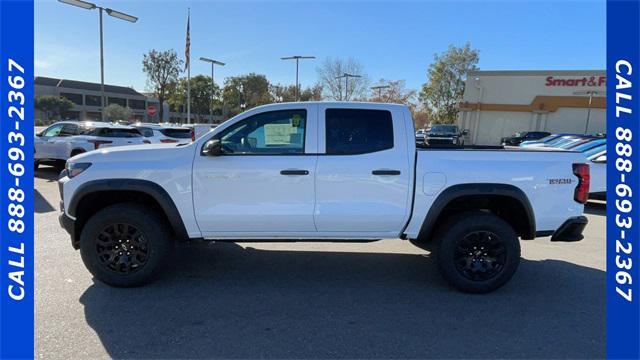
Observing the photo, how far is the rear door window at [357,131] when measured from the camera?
4152 millimetres

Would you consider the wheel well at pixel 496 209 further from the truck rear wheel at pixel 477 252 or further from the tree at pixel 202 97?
the tree at pixel 202 97

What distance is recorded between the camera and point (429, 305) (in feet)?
12.9

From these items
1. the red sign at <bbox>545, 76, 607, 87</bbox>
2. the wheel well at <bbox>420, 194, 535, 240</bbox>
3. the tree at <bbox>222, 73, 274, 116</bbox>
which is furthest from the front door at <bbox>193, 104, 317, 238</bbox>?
the tree at <bbox>222, 73, 274, 116</bbox>

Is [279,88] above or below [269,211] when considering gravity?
above

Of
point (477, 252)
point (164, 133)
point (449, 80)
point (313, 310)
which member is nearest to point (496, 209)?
point (477, 252)

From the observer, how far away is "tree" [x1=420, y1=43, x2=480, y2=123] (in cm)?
4659

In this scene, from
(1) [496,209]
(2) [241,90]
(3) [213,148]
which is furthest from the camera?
(2) [241,90]

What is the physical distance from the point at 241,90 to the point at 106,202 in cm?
6259

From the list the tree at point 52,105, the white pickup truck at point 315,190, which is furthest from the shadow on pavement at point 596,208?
the tree at point 52,105

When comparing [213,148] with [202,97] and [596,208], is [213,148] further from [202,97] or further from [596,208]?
[202,97]

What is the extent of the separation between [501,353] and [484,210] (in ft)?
5.62

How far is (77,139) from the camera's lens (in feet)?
36.7

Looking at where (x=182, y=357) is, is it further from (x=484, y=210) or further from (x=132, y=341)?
(x=484, y=210)

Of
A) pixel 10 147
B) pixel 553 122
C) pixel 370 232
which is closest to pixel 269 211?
pixel 370 232
